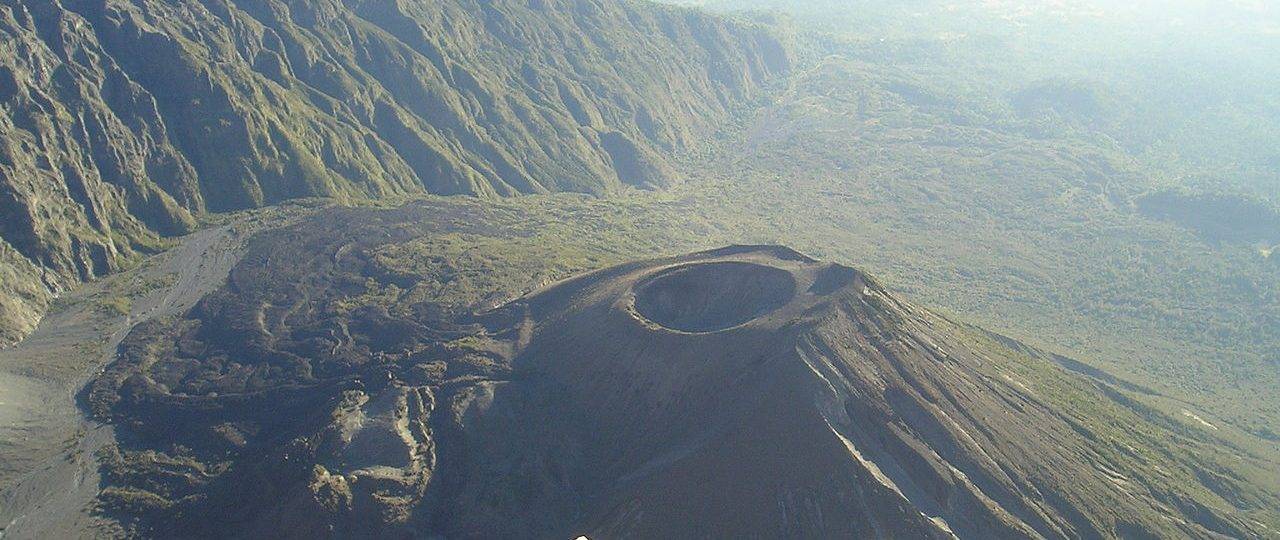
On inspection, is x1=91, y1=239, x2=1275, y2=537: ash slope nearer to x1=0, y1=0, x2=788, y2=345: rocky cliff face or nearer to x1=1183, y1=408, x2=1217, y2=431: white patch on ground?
x1=1183, y1=408, x2=1217, y2=431: white patch on ground

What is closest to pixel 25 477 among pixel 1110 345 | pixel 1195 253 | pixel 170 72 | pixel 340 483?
pixel 340 483

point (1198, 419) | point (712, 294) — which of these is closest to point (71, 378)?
point (712, 294)

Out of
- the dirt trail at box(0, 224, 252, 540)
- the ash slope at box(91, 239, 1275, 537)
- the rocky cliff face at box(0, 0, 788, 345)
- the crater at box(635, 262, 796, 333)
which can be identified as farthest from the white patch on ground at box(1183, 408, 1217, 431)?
the dirt trail at box(0, 224, 252, 540)

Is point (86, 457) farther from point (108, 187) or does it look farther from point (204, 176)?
point (204, 176)

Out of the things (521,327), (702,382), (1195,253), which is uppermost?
(521,327)

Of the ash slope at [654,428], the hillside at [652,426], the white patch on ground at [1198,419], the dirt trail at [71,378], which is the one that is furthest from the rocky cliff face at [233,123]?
the white patch on ground at [1198,419]

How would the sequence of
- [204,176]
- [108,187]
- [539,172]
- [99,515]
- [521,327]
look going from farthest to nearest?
[539,172]
[204,176]
[108,187]
[521,327]
[99,515]

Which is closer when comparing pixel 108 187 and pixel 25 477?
pixel 25 477

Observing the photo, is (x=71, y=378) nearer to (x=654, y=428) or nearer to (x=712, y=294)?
(x=654, y=428)
